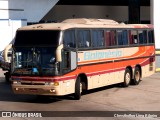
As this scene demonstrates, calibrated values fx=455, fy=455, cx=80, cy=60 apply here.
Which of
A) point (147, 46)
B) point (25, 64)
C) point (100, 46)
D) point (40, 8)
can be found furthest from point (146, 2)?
point (25, 64)

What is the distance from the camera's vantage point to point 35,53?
1617 cm

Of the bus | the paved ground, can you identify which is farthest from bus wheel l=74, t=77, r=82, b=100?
the paved ground

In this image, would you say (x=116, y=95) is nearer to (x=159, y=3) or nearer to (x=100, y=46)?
(x=100, y=46)

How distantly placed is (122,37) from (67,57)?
5.22 m

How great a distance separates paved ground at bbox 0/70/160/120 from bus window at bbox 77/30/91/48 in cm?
208

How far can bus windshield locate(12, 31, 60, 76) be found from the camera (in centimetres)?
1592

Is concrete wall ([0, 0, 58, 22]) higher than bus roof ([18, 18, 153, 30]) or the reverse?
higher

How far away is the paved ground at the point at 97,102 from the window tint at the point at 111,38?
2.09 meters

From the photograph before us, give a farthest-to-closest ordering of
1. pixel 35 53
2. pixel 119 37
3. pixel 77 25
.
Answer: pixel 119 37 → pixel 77 25 → pixel 35 53

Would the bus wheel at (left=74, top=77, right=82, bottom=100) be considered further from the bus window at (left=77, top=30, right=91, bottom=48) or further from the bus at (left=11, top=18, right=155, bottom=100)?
the bus window at (left=77, top=30, right=91, bottom=48)

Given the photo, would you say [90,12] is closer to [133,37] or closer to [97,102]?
[133,37]

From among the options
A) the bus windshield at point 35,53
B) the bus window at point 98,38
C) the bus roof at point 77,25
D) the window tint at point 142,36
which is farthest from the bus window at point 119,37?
the bus windshield at point 35,53

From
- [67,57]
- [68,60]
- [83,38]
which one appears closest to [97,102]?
[68,60]

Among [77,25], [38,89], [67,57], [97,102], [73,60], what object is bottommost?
[97,102]
